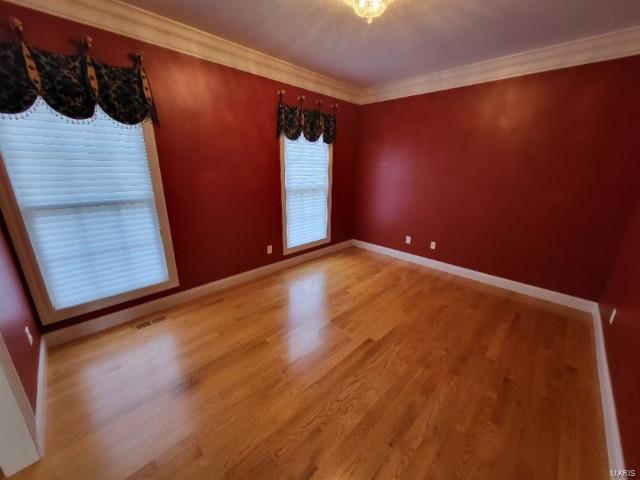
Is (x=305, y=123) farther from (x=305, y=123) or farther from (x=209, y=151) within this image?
(x=209, y=151)

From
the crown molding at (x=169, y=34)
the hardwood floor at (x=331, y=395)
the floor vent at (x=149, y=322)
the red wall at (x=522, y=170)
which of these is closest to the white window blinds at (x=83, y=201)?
the floor vent at (x=149, y=322)

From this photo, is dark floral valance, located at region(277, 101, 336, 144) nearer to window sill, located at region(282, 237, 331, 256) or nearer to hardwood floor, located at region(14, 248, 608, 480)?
window sill, located at region(282, 237, 331, 256)

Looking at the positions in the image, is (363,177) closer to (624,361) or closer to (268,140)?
Result: (268,140)

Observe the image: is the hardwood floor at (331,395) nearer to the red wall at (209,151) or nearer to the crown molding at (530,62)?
the red wall at (209,151)

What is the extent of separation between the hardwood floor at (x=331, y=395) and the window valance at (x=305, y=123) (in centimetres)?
209

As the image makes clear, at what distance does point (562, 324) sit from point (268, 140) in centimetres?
351

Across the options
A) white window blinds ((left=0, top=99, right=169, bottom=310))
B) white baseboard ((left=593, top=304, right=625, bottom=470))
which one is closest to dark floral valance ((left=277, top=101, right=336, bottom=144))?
white window blinds ((left=0, top=99, right=169, bottom=310))

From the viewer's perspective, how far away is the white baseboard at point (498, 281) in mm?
2648

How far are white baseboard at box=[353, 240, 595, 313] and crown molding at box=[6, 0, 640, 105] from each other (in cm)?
220

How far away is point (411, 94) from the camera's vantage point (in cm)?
345

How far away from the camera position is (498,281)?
3125 millimetres

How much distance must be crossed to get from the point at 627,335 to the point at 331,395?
1.80 meters

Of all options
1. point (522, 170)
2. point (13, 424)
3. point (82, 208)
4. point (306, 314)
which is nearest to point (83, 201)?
point (82, 208)

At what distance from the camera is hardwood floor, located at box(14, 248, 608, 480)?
1268mm
